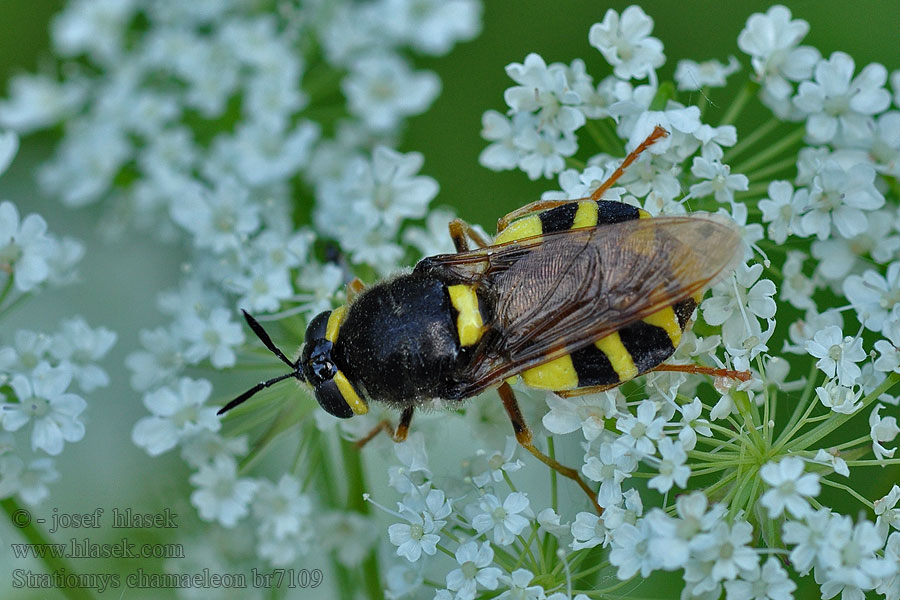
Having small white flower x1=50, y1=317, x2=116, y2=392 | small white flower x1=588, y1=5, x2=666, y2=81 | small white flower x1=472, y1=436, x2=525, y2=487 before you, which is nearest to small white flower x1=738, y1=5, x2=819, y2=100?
small white flower x1=588, y1=5, x2=666, y2=81

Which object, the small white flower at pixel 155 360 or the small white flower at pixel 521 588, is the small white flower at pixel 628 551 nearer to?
the small white flower at pixel 521 588

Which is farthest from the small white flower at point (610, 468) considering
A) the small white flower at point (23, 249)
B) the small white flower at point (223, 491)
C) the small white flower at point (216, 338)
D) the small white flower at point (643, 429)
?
the small white flower at point (23, 249)

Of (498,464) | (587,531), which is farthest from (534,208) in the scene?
(587,531)

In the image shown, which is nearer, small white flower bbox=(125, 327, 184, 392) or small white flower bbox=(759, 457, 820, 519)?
small white flower bbox=(759, 457, 820, 519)

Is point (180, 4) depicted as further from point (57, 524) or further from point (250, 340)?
point (57, 524)

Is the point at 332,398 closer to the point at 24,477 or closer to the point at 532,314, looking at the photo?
the point at 532,314

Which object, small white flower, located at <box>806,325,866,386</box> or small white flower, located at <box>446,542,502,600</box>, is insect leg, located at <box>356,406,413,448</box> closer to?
small white flower, located at <box>446,542,502,600</box>

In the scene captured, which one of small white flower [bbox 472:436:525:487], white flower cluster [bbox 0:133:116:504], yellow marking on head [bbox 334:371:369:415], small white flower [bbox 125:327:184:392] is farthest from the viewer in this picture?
small white flower [bbox 125:327:184:392]
